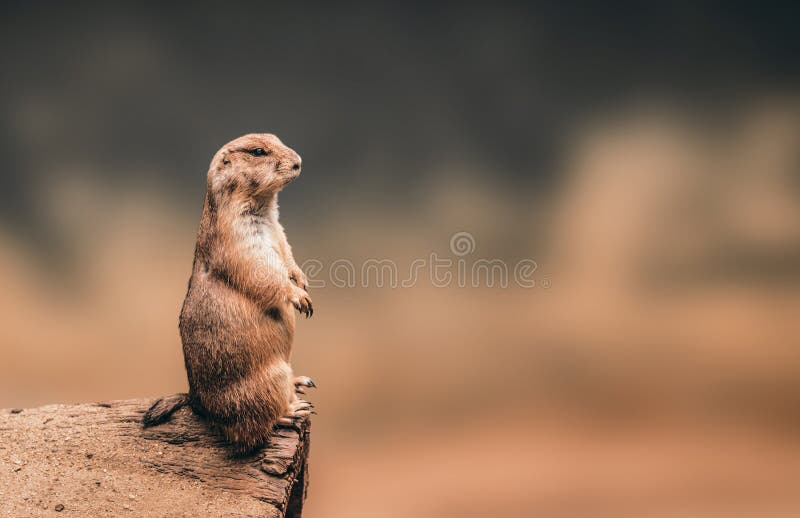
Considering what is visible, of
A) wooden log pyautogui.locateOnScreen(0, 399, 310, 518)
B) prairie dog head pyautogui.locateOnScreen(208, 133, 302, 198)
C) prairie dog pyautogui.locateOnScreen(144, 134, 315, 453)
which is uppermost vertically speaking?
prairie dog head pyautogui.locateOnScreen(208, 133, 302, 198)

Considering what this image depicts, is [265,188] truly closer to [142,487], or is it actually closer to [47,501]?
[142,487]

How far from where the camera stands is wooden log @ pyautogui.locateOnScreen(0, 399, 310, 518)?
386 cm

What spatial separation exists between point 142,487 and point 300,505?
1274mm

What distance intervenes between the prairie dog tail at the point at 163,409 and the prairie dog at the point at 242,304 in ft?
0.93

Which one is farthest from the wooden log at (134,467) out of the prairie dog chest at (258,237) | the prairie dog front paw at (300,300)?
the prairie dog chest at (258,237)

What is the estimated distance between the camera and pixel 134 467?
4.15 m

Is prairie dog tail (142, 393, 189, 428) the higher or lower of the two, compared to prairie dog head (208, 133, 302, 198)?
lower

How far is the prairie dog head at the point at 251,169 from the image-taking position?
4.18 meters

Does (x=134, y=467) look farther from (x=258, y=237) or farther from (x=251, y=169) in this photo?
(x=251, y=169)

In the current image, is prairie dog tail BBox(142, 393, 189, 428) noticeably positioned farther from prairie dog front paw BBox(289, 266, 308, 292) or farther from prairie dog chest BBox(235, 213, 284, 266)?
prairie dog chest BBox(235, 213, 284, 266)

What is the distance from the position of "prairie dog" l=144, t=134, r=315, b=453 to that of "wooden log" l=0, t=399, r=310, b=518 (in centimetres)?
17

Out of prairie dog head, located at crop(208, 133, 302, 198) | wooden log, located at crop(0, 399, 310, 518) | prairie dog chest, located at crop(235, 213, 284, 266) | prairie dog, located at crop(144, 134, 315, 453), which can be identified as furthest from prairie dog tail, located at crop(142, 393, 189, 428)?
prairie dog head, located at crop(208, 133, 302, 198)

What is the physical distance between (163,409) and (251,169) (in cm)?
175

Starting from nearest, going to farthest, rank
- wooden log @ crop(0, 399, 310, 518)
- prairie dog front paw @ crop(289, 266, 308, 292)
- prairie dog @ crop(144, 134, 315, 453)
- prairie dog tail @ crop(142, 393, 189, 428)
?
wooden log @ crop(0, 399, 310, 518) → prairie dog @ crop(144, 134, 315, 453) → prairie dog tail @ crop(142, 393, 189, 428) → prairie dog front paw @ crop(289, 266, 308, 292)
